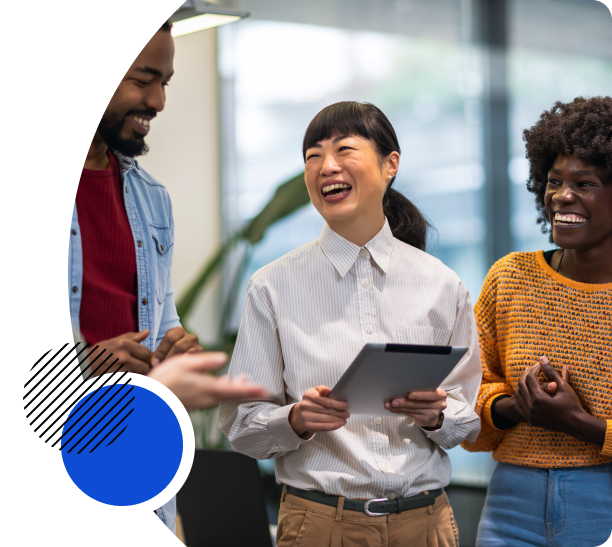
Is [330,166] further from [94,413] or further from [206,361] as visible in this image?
[94,413]

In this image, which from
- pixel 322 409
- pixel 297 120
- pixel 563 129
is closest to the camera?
pixel 322 409

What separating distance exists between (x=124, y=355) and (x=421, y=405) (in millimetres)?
587

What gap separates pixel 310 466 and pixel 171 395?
502mm

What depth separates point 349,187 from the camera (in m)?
1.38

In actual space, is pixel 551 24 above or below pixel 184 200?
above

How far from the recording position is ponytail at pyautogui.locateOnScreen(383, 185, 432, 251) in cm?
161

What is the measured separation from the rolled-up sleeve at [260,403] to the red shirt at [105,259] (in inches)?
12.3

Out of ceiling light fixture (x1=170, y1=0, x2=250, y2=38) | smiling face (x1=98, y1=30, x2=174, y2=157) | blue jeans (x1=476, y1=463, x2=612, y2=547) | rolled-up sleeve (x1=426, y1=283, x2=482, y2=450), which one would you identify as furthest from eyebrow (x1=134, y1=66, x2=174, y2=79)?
blue jeans (x1=476, y1=463, x2=612, y2=547)

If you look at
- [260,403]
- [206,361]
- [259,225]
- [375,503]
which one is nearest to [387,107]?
[259,225]

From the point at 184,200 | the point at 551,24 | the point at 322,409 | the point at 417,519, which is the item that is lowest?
the point at 417,519

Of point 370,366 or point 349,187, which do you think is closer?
point 370,366

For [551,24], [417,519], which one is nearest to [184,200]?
[551,24]

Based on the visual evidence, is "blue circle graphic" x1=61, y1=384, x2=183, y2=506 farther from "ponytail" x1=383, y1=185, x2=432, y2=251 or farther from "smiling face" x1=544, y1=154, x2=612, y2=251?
"smiling face" x1=544, y1=154, x2=612, y2=251

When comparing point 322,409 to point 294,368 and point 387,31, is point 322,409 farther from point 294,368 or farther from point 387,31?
point 387,31
